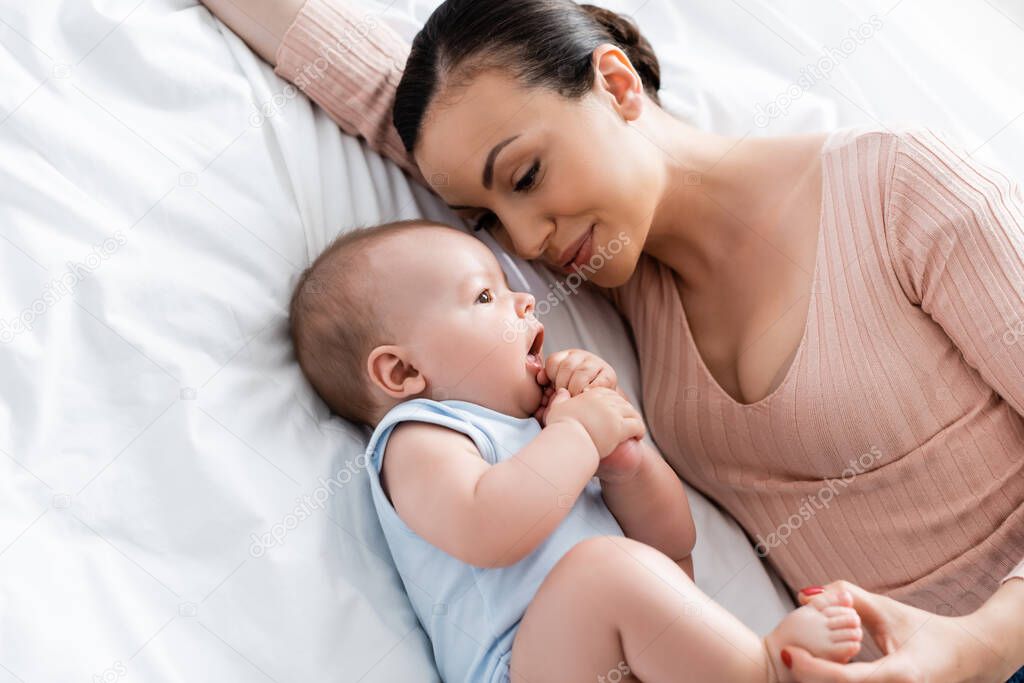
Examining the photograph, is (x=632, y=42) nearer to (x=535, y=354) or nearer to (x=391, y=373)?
(x=535, y=354)

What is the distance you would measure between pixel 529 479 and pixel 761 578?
1.93ft

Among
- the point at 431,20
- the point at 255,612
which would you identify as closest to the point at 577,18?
the point at 431,20

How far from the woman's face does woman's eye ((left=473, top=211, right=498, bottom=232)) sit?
6 centimetres

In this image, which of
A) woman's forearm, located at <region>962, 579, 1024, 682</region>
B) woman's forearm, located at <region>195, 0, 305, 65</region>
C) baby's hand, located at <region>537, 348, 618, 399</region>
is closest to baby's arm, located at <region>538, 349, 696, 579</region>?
baby's hand, located at <region>537, 348, 618, 399</region>

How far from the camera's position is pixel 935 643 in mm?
1097

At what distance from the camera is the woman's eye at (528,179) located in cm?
131

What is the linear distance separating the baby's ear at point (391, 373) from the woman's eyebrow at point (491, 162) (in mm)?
272

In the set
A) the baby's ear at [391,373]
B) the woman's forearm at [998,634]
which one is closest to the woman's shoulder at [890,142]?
the woman's forearm at [998,634]

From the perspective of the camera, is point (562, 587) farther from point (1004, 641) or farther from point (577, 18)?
point (577, 18)

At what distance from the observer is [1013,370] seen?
3.93 ft

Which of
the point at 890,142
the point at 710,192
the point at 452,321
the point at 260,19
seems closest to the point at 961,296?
the point at 890,142

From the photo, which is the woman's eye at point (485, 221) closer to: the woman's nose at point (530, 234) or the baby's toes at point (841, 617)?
the woman's nose at point (530, 234)

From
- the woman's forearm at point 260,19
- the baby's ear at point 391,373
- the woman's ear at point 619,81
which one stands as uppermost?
the woman's ear at point 619,81

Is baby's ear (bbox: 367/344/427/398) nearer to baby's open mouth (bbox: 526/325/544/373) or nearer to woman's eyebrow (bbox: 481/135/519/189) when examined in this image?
baby's open mouth (bbox: 526/325/544/373)
